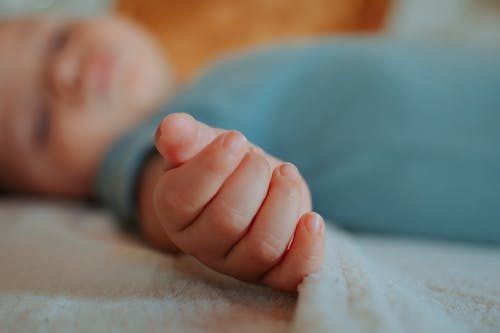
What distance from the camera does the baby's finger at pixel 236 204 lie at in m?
0.33

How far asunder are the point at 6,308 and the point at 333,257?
0.23 meters

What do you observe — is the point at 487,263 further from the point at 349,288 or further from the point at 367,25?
the point at 367,25

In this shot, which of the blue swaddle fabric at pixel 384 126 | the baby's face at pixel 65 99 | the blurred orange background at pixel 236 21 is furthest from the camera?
the blurred orange background at pixel 236 21

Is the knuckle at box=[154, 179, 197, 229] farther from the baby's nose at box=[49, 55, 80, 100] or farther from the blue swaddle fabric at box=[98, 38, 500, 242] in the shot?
the baby's nose at box=[49, 55, 80, 100]

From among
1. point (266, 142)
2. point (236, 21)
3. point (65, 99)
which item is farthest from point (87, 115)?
point (236, 21)

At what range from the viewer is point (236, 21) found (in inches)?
55.3

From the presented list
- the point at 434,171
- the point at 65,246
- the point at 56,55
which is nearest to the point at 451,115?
the point at 434,171

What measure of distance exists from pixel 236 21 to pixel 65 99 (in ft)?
2.31

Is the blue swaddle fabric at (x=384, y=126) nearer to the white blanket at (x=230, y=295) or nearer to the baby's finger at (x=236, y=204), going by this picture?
the white blanket at (x=230, y=295)

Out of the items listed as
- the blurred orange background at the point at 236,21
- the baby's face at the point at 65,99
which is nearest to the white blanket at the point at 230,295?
the baby's face at the point at 65,99

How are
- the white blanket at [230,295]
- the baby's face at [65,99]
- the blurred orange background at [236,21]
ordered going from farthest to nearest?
the blurred orange background at [236,21], the baby's face at [65,99], the white blanket at [230,295]

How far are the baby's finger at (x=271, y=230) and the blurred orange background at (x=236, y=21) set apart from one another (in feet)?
3.40

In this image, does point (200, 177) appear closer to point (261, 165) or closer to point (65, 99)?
point (261, 165)

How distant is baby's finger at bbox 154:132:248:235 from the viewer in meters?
0.33
